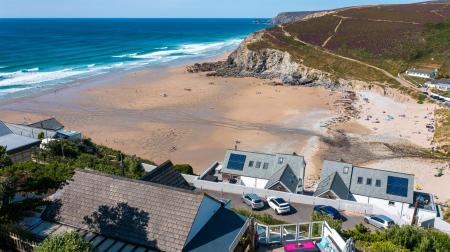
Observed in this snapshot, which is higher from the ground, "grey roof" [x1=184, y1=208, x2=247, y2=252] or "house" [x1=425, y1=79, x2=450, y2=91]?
"grey roof" [x1=184, y1=208, x2=247, y2=252]

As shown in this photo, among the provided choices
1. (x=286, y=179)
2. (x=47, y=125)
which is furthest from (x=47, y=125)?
(x=286, y=179)

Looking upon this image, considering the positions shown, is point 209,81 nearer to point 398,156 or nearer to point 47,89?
point 47,89

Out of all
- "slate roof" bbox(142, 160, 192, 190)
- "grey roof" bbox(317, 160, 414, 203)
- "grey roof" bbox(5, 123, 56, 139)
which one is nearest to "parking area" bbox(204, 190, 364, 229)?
"grey roof" bbox(317, 160, 414, 203)

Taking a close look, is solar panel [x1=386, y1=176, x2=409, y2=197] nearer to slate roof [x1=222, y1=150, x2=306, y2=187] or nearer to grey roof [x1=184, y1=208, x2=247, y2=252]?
slate roof [x1=222, y1=150, x2=306, y2=187]

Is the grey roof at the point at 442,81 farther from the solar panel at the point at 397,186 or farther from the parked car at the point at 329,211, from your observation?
the parked car at the point at 329,211

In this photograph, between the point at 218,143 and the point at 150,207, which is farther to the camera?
the point at 218,143

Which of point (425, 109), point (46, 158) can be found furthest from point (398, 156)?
point (46, 158)

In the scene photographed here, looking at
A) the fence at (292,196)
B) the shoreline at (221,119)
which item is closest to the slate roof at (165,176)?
the fence at (292,196)
